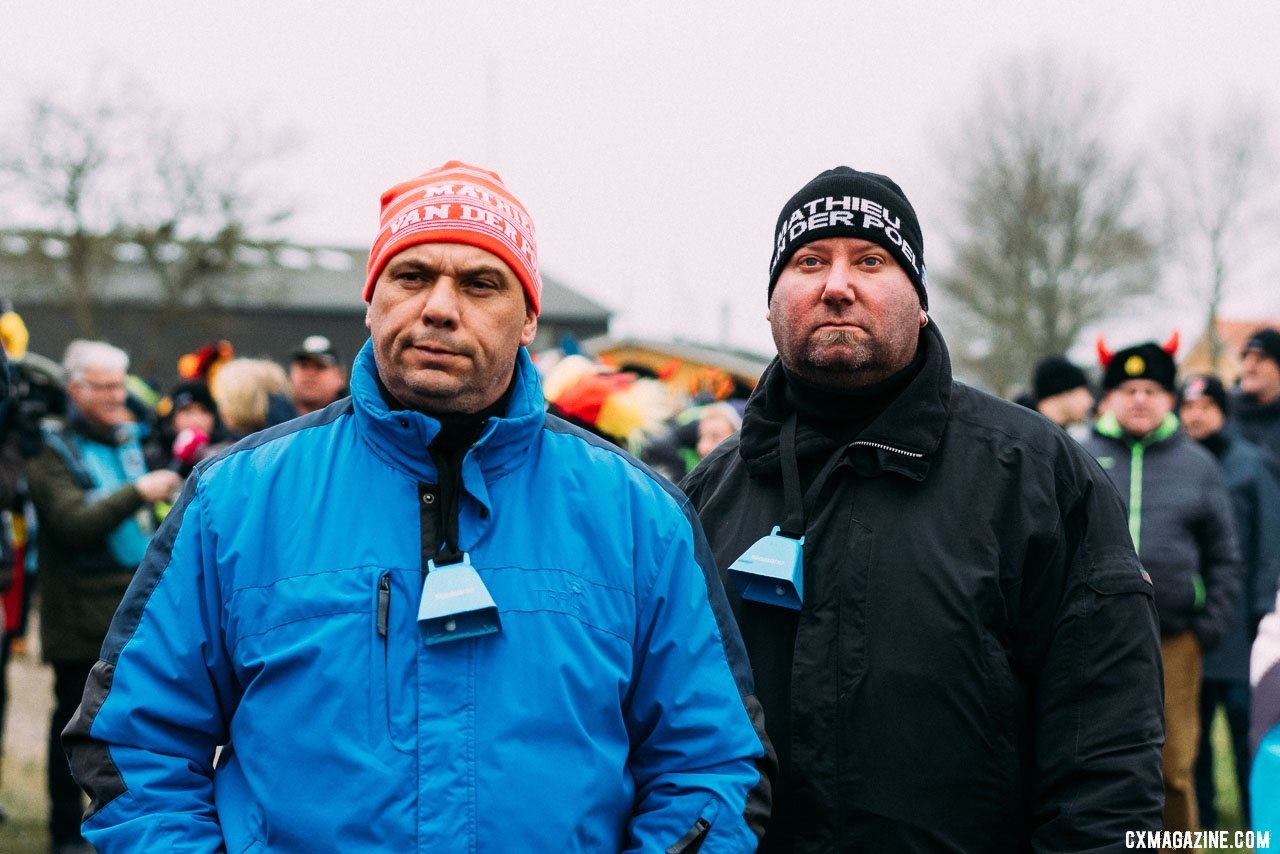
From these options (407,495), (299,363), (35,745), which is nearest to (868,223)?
(407,495)

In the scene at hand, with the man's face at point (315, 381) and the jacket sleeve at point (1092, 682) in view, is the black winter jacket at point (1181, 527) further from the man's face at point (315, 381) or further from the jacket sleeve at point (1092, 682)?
the man's face at point (315, 381)

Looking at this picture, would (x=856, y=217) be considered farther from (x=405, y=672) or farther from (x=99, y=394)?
(x=99, y=394)

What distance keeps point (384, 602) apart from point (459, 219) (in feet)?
2.33

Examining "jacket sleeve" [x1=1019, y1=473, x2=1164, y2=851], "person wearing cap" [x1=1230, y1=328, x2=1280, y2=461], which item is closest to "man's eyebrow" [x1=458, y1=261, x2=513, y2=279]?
"jacket sleeve" [x1=1019, y1=473, x2=1164, y2=851]

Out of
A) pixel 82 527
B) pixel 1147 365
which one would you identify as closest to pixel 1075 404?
pixel 1147 365

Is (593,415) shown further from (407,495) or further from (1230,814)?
(1230,814)

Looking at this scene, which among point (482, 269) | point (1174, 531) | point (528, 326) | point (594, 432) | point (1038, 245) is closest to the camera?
point (482, 269)

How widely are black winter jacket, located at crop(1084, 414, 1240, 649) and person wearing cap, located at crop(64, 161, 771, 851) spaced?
381cm

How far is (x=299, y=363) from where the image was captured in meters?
6.64

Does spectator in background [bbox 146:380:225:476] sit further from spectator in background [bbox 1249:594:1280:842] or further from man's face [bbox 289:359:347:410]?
spectator in background [bbox 1249:594:1280:842]

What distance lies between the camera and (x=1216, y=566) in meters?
5.74

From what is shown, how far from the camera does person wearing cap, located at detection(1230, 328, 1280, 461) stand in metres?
7.20

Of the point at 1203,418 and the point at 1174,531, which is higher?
the point at 1203,418

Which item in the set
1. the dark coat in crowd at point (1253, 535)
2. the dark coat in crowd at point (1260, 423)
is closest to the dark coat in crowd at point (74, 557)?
the dark coat in crowd at point (1253, 535)
